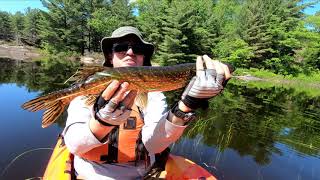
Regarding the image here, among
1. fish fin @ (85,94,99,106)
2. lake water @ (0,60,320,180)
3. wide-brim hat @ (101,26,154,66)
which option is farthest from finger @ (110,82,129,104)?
lake water @ (0,60,320,180)

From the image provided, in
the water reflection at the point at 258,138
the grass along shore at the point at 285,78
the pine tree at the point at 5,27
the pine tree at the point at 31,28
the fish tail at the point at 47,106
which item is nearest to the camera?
the fish tail at the point at 47,106

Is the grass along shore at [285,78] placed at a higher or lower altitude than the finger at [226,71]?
lower

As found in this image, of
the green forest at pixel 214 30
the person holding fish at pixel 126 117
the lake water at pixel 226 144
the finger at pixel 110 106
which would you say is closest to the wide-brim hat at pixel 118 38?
the person holding fish at pixel 126 117

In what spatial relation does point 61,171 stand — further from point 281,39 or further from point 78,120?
point 281,39

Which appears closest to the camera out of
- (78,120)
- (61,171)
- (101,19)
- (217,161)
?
(78,120)

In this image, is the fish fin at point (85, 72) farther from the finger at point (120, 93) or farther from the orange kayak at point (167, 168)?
the orange kayak at point (167, 168)

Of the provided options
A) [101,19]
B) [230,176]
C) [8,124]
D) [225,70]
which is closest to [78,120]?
[225,70]

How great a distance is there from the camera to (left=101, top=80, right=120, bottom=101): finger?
287 cm

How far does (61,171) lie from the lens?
155 inches

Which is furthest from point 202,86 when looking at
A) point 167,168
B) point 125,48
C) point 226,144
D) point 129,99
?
point 226,144

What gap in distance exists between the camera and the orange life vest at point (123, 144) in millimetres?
3467

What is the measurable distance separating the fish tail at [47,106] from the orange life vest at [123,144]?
2.35 feet

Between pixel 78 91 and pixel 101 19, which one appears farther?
pixel 101 19

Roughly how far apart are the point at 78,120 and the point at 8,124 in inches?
279
